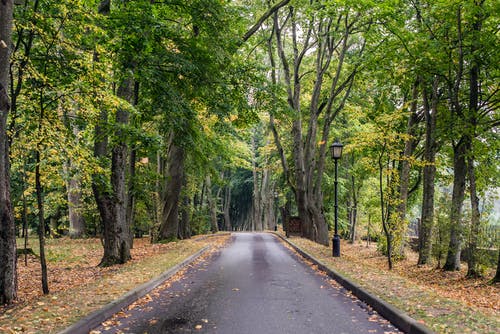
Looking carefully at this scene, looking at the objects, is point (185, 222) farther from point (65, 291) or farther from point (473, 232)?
point (473, 232)

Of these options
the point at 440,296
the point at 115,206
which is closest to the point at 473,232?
the point at 440,296

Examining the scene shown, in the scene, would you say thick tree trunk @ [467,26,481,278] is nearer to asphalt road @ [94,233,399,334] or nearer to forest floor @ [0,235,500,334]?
forest floor @ [0,235,500,334]

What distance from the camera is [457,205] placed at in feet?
40.5

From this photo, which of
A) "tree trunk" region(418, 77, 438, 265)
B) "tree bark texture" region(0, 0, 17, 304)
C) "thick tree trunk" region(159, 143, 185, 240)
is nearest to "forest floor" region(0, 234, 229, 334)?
"tree bark texture" region(0, 0, 17, 304)

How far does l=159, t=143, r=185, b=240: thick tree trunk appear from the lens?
22.6m

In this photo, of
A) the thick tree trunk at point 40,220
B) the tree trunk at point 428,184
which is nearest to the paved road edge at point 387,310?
the tree trunk at point 428,184

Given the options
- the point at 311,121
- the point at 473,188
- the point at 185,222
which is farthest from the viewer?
the point at 185,222

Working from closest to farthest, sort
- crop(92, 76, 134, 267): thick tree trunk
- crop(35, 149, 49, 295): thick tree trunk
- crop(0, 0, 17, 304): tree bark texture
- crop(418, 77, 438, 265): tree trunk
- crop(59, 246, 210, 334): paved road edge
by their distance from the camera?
crop(59, 246, 210, 334): paved road edge < crop(0, 0, 17, 304): tree bark texture < crop(35, 149, 49, 295): thick tree trunk < crop(92, 76, 134, 267): thick tree trunk < crop(418, 77, 438, 265): tree trunk

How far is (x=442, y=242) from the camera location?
44.4 feet

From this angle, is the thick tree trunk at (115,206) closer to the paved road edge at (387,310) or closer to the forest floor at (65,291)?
the forest floor at (65,291)

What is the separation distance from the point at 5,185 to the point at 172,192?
15564 millimetres

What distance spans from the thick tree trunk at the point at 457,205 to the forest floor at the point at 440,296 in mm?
489

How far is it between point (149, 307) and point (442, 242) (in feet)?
33.3

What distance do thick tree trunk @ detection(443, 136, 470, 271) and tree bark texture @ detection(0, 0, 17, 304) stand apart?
11098 mm
